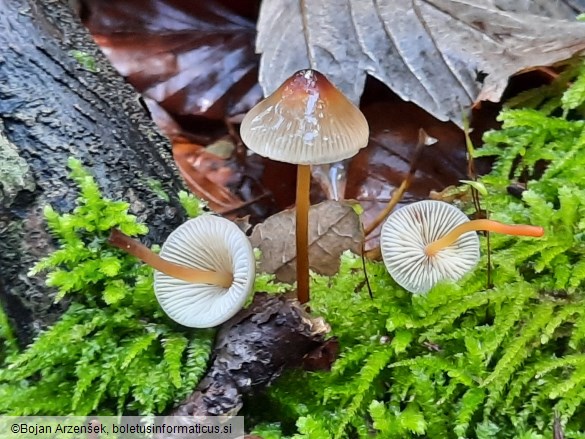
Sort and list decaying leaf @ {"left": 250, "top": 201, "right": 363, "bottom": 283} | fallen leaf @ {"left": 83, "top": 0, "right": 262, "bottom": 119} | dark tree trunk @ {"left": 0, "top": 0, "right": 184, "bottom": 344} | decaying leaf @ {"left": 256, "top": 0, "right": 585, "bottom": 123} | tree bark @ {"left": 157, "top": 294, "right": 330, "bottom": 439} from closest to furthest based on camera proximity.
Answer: tree bark @ {"left": 157, "top": 294, "right": 330, "bottom": 439} → dark tree trunk @ {"left": 0, "top": 0, "right": 184, "bottom": 344} → decaying leaf @ {"left": 250, "top": 201, "right": 363, "bottom": 283} → decaying leaf @ {"left": 256, "top": 0, "right": 585, "bottom": 123} → fallen leaf @ {"left": 83, "top": 0, "right": 262, "bottom": 119}

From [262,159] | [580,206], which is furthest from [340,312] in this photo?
[262,159]

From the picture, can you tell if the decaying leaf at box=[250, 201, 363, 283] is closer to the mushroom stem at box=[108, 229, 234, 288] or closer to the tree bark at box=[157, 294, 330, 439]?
the mushroom stem at box=[108, 229, 234, 288]

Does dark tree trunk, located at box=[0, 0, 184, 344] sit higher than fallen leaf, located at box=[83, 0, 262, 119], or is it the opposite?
dark tree trunk, located at box=[0, 0, 184, 344]

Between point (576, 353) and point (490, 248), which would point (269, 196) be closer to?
point (490, 248)

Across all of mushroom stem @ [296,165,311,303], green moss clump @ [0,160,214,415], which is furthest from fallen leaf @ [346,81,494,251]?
green moss clump @ [0,160,214,415]

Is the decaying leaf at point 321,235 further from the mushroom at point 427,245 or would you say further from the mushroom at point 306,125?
the mushroom at point 306,125

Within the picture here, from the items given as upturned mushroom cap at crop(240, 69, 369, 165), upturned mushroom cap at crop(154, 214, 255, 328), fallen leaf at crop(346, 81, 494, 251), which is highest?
upturned mushroom cap at crop(240, 69, 369, 165)

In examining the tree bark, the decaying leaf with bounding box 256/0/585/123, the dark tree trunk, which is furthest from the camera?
the decaying leaf with bounding box 256/0/585/123

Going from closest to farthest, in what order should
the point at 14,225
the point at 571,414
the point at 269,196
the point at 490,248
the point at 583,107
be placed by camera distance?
the point at 571,414 < the point at 14,225 < the point at 490,248 < the point at 583,107 < the point at 269,196
